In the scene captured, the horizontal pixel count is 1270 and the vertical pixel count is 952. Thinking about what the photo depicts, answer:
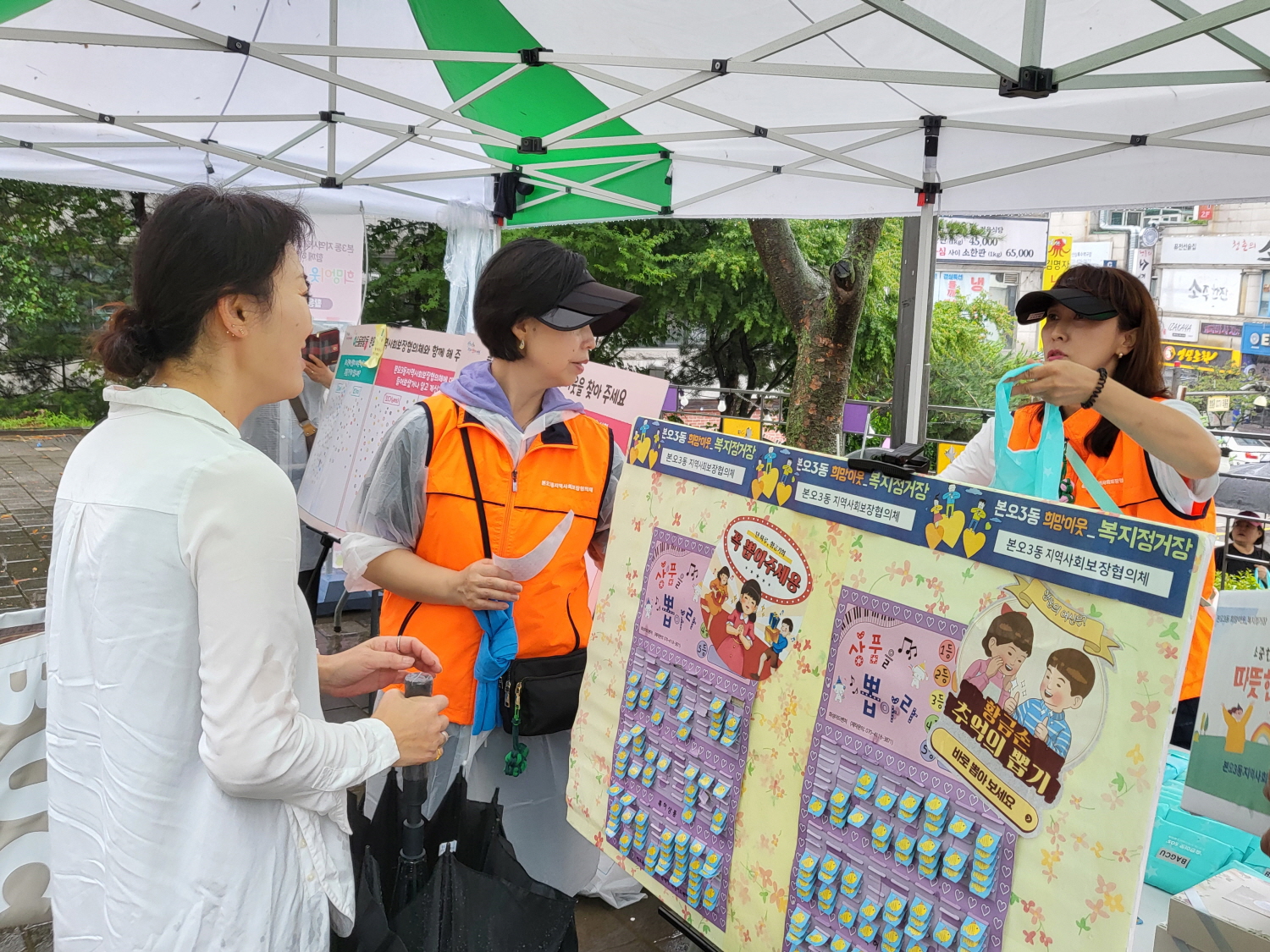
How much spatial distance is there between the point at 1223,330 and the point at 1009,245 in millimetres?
7171

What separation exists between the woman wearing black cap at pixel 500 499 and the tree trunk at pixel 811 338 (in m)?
5.20

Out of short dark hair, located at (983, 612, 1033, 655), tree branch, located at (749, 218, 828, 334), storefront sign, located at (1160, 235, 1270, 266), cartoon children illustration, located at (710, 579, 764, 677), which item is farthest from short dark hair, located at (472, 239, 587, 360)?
storefront sign, located at (1160, 235, 1270, 266)

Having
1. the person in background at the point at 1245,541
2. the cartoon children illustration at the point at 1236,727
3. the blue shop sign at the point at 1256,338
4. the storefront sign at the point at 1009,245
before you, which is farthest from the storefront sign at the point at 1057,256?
the cartoon children illustration at the point at 1236,727

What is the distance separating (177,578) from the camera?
103 centimetres

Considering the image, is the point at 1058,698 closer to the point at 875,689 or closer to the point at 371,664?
the point at 875,689

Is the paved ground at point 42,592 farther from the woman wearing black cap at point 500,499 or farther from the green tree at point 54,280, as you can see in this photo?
the green tree at point 54,280

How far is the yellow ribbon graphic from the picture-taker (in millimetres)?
A: 1027

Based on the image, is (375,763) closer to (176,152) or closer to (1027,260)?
(176,152)

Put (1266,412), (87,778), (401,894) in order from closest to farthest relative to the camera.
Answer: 1. (87,778)
2. (401,894)
3. (1266,412)

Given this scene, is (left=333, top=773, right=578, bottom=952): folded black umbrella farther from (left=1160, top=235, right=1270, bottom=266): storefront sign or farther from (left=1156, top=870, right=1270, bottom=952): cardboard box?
(left=1160, top=235, right=1270, bottom=266): storefront sign

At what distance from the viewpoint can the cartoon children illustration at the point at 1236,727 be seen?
4.76 feet

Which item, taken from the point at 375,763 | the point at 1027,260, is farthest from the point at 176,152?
the point at 1027,260

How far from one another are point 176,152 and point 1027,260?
82.9 feet


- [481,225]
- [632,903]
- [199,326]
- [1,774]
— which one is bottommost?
[632,903]
